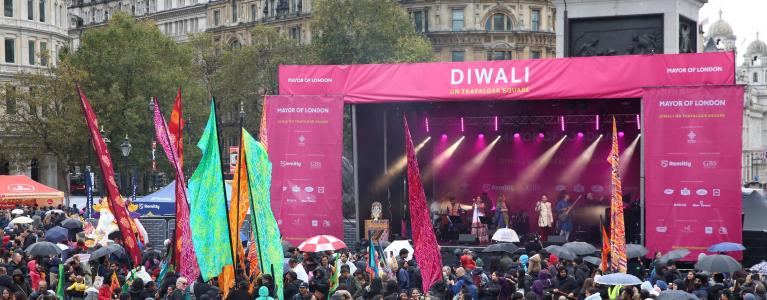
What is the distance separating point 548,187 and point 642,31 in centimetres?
847

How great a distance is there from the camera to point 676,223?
2786 centimetres

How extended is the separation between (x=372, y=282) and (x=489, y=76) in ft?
41.0

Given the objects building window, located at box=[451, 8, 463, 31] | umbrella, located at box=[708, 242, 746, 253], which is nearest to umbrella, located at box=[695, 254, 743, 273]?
umbrella, located at box=[708, 242, 746, 253]

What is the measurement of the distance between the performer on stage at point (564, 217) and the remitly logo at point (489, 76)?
5453 mm

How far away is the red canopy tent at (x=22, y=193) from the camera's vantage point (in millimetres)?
49875

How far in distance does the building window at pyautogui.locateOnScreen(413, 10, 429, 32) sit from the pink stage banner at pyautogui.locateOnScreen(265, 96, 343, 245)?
55916 mm

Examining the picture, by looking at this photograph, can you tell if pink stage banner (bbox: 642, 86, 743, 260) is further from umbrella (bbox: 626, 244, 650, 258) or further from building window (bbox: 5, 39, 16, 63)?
building window (bbox: 5, 39, 16, 63)

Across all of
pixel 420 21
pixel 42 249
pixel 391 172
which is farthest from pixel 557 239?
pixel 420 21

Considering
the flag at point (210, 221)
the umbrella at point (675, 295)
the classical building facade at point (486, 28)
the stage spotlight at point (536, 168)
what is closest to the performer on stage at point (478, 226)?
the stage spotlight at point (536, 168)

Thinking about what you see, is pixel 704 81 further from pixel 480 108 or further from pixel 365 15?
pixel 365 15

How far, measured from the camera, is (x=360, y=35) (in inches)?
2685

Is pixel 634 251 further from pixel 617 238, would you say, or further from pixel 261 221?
pixel 261 221

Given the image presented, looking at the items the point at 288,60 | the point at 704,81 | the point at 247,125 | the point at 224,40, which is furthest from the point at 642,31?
the point at 224,40

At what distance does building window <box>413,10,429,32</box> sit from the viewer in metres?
86.9
